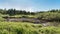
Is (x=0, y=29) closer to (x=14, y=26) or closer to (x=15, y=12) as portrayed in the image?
(x=14, y=26)

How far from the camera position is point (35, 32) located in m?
13.7

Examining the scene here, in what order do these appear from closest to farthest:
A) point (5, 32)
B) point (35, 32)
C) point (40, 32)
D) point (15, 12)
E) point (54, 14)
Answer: point (5, 32), point (35, 32), point (40, 32), point (54, 14), point (15, 12)

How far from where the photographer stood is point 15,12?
34844 mm

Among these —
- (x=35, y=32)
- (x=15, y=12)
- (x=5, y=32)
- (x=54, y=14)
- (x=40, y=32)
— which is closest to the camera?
(x=5, y=32)

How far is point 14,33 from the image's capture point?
1285 centimetres

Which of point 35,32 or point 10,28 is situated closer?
point 10,28

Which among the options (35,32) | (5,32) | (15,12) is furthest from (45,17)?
(5,32)

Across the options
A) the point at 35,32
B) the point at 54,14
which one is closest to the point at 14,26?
the point at 35,32

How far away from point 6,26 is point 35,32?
82.8 inches

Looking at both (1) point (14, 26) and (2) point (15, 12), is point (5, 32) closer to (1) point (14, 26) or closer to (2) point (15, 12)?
(1) point (14, 26)

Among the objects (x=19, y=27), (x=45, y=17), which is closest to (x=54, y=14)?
(x=45, y=17)

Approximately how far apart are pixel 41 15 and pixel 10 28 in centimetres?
1389

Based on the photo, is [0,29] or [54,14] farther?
[54,14]

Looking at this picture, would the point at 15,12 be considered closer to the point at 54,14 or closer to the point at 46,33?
the point at 54,14
